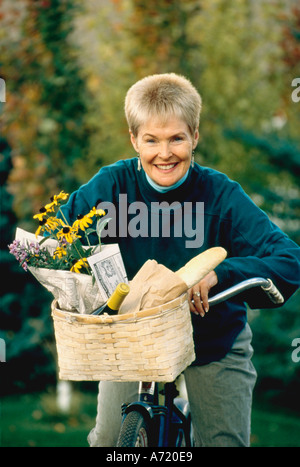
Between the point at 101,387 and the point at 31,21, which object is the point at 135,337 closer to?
the point at 101,387

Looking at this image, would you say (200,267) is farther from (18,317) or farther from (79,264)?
(18,317)

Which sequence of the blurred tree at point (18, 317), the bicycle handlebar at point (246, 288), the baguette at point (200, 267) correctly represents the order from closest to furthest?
the baguette at point (200, 267) < the bicycle handlebar at point (246, 288) < the blurred tree at point (18, 317)

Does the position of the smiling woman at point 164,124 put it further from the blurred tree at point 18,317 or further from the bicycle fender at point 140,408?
the blurred tree at point 18,317

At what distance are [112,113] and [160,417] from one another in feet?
16.6

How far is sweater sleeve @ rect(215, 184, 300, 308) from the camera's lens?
234 centimetres

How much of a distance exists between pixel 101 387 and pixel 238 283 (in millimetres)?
973

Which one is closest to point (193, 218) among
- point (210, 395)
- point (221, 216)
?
point (221, 216)

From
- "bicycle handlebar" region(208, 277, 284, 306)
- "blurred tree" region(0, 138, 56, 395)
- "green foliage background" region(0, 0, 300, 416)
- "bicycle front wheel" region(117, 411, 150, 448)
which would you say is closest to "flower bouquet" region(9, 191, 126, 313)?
"bicycle handlebar" region(208, 277, 284, 306)

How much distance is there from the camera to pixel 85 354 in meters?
2.03

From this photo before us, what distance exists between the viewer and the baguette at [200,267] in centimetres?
206

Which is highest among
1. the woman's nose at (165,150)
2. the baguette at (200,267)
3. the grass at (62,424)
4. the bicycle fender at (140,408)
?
the woman's nose at (165,150)

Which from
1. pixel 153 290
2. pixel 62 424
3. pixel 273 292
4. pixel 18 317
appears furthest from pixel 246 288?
pixel 18 317

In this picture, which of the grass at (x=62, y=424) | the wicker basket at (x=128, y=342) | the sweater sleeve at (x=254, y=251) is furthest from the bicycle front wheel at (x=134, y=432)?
the grass at (x=62, y=424)

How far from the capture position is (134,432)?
228 centimetres
